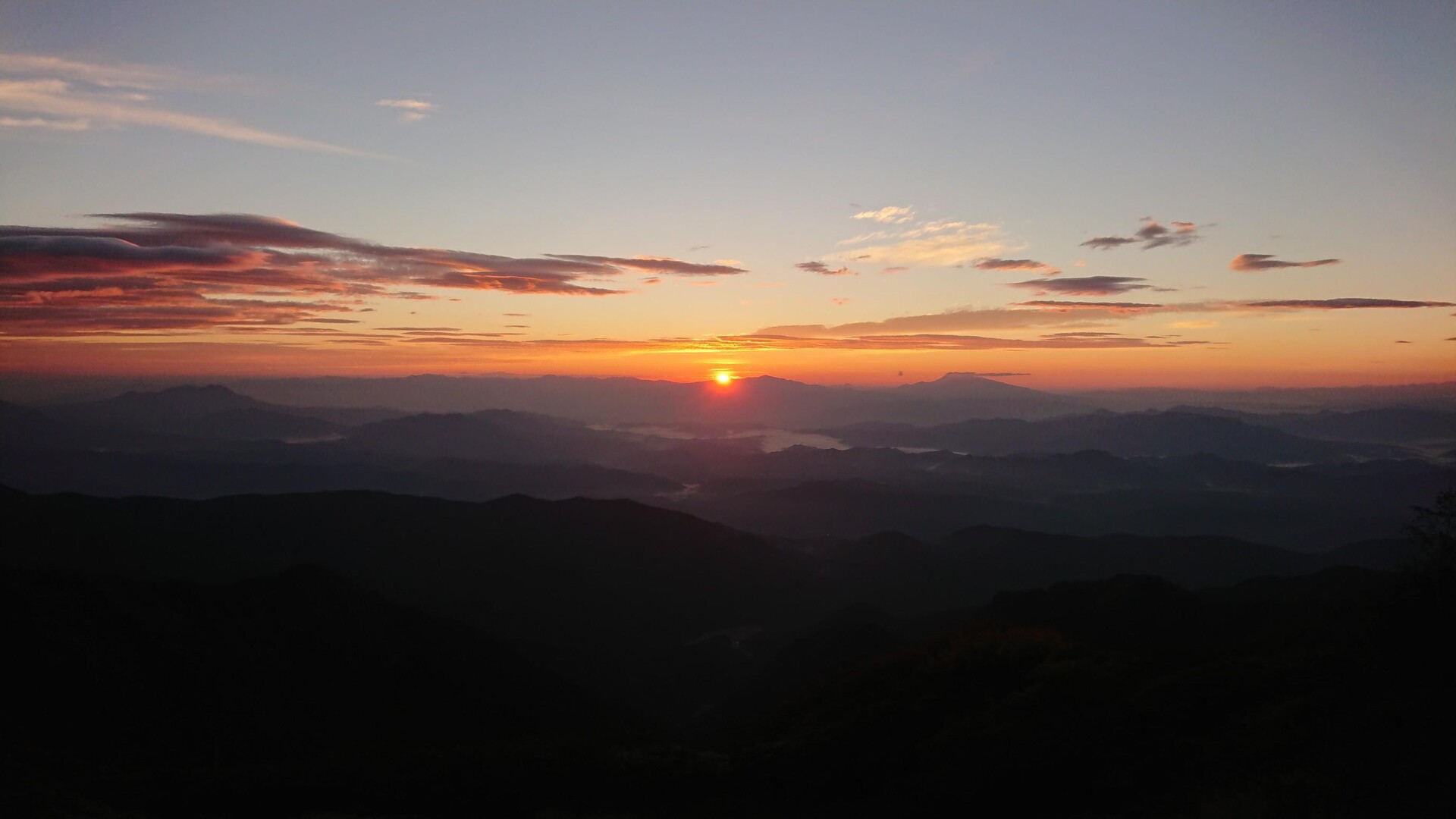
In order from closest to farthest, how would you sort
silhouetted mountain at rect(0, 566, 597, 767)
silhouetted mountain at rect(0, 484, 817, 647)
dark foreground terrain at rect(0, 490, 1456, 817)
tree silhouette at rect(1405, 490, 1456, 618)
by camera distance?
dark foreground terrain at rect(0, 490, 1456, 817) < tree silhouette at rect(1405, 490, 1456, 618) < silhouetted mountain at rect(0, 566, 597, 767) < silhouetted mountain at rect(0, 484, 817, 647)

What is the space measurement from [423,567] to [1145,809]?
93.0 m

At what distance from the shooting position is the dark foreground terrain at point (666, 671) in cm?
1492

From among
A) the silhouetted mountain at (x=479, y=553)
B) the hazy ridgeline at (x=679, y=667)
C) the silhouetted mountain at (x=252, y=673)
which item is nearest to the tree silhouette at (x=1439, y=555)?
the hazy ridgeline at (x=679, y=667)

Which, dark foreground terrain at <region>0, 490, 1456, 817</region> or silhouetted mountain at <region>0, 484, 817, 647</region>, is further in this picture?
silhouetted mountain at <region>0, 484, 817, 647</region>

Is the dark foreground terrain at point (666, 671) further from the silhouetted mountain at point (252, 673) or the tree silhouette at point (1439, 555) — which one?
the silhouetted mountain at point (252, 673)

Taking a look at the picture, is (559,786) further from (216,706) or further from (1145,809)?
(216,706)

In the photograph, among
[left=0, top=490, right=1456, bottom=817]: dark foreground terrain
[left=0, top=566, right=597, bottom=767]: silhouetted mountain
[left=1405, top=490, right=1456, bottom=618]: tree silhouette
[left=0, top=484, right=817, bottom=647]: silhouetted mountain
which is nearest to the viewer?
[left=0, top=490, right=1456, bottom=817]: dark foreground terrain

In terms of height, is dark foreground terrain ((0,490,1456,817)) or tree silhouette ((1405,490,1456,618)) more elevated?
tree silhouette ((1405,490,1456,618))

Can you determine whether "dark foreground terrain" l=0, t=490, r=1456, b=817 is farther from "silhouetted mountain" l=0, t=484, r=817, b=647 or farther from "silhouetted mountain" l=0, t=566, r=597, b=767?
"silhouetted mountain" l=0, t=484, r=817, b=647

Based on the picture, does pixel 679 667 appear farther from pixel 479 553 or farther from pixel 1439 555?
pixel 1439 555

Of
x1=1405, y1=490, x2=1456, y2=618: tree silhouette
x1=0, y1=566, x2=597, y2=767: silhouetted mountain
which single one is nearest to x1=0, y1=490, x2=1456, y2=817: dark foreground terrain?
x1=1405, y1=490, x2=1456, y2=618: tree silhouette

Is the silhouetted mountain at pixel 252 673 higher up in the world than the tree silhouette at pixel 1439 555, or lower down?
lower down

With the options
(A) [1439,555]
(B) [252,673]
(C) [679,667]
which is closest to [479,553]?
(C) [679,667]

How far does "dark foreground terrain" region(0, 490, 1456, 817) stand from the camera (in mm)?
14922
